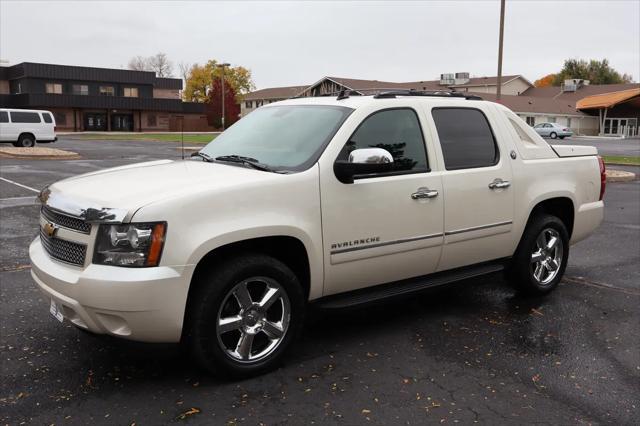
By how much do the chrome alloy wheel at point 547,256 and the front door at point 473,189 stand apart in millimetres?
522

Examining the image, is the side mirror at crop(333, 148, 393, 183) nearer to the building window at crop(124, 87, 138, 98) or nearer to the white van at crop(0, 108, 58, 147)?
the white van at crop(0, 108, 58, 147)

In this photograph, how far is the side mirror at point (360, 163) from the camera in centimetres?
402

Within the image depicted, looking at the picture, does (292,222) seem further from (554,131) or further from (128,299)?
(554,131)

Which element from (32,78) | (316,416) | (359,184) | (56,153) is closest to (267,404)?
(316,416)

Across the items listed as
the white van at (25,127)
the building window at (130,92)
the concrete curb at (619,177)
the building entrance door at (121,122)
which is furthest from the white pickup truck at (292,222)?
the building window at (130,92)

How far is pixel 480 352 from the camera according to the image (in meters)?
4.39

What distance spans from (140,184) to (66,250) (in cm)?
61

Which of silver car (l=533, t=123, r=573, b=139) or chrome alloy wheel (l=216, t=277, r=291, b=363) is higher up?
silver car (l=533, t=123, r=573, b=139)

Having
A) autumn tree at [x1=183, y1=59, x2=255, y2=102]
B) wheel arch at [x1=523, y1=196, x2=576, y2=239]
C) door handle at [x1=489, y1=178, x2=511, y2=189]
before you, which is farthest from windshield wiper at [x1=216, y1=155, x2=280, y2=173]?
autumn tree at [x1=183, y1=59, x2=255, y2=102]

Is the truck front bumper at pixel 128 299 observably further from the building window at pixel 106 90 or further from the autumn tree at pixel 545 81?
the autumn tree at pixel 545 81

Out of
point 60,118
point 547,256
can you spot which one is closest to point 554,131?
point 60,118

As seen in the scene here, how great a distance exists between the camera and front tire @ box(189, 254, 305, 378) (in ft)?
11.9

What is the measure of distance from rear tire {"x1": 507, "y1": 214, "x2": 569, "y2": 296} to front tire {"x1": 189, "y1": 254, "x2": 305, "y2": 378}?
2.45 meters

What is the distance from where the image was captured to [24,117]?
3033 cm
